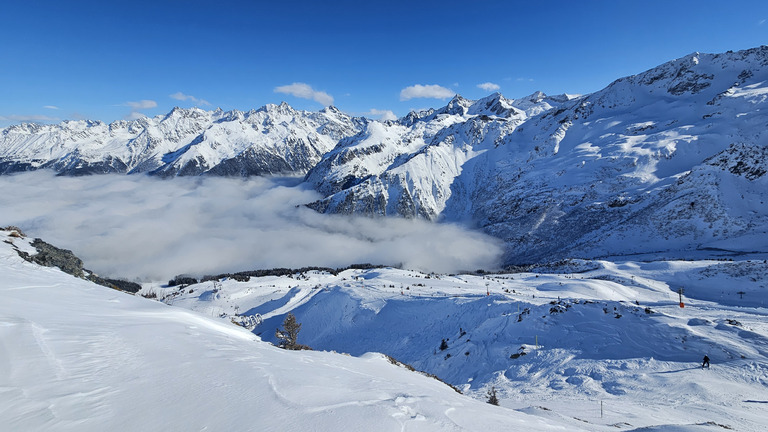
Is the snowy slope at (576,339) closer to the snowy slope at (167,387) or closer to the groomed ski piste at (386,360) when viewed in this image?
the groomed ski piste at (386,360)

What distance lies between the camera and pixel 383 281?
49250mm

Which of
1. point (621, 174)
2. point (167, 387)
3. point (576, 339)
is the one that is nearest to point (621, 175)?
point (621, 174)

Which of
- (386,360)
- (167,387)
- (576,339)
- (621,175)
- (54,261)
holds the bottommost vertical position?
(576,339)

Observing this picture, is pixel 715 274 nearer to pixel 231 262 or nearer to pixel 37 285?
pixel 37 285

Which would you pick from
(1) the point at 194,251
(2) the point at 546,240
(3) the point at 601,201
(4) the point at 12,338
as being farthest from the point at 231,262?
(4) the point at 12,338

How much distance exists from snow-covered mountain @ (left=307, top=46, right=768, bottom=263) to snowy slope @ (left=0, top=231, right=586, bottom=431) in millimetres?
90128

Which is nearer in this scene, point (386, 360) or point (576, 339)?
point (386, 360)

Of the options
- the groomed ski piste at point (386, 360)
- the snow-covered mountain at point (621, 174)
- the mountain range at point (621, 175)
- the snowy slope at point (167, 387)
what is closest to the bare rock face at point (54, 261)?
the groomed ski piste at point (386, 360)

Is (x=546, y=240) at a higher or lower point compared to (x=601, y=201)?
lower

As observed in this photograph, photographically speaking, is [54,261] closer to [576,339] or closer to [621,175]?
[576,339]

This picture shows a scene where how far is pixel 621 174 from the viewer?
112500mm

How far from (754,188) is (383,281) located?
90.4m

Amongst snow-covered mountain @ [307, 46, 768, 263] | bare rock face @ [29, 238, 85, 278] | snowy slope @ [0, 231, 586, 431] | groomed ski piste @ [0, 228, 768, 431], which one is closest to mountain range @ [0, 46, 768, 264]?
snow-covered mountain @ [307, 46, 768, 263]

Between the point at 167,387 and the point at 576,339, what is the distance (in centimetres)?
2453
